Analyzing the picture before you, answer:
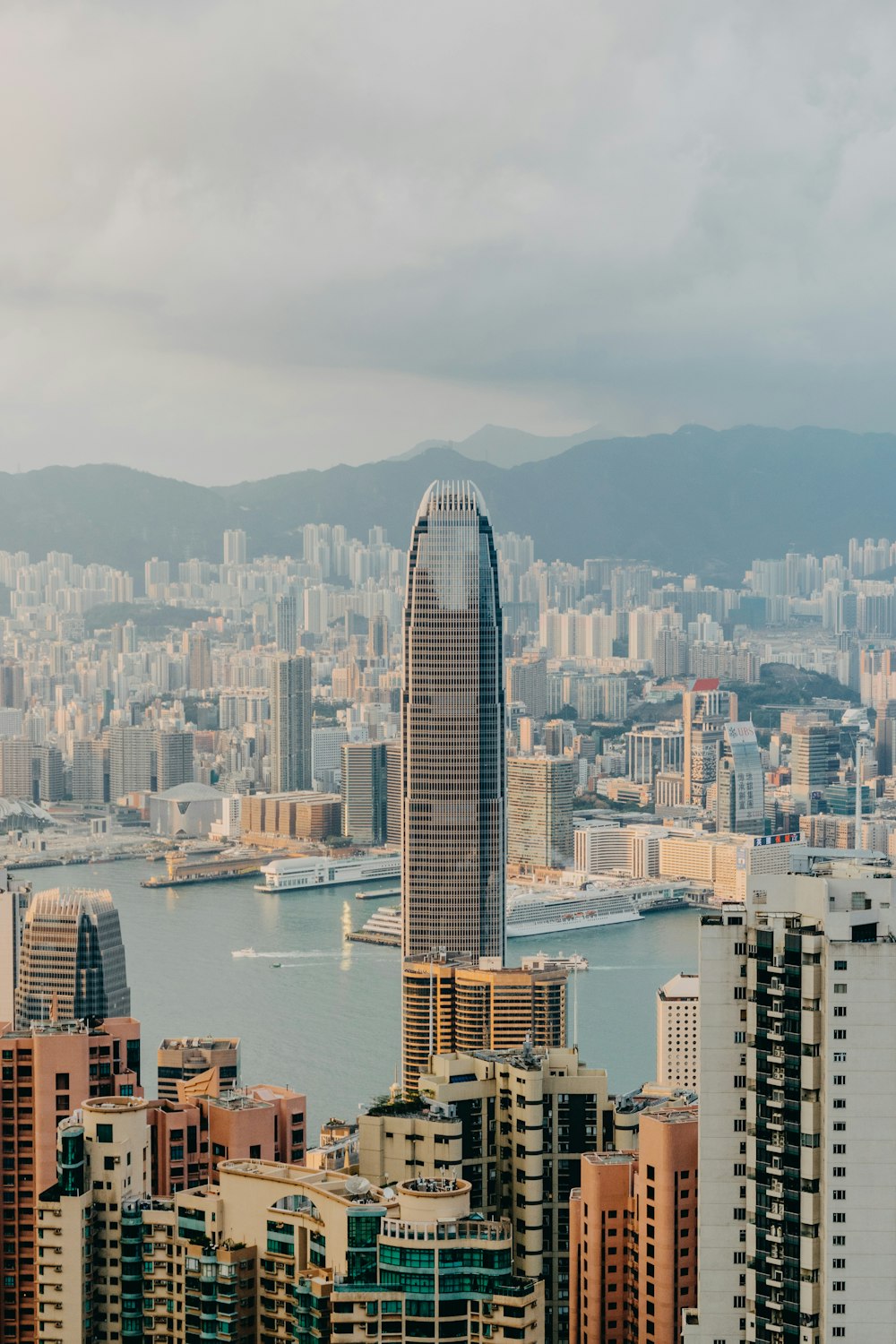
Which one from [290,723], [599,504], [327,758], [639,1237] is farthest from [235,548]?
[639,1237]

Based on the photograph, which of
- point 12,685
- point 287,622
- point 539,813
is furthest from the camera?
point 287,622

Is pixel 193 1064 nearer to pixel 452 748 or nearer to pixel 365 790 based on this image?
pixel 452 748

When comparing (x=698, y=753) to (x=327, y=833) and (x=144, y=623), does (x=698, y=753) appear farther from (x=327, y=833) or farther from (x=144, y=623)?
(x=144, y=623)

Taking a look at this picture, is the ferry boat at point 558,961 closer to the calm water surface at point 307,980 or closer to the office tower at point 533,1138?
the calm water surface at point 307,980

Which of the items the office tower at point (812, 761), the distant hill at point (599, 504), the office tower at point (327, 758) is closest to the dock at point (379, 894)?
the office tower at point (327, 758)

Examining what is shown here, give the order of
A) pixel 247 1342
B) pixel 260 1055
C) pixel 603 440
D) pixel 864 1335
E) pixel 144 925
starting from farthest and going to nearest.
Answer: pixel 603 440
pixel 144 925
pixel 260 1055
pixel 247 1342
pixel 864 1335

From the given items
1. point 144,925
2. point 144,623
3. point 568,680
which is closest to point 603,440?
point 568,680
